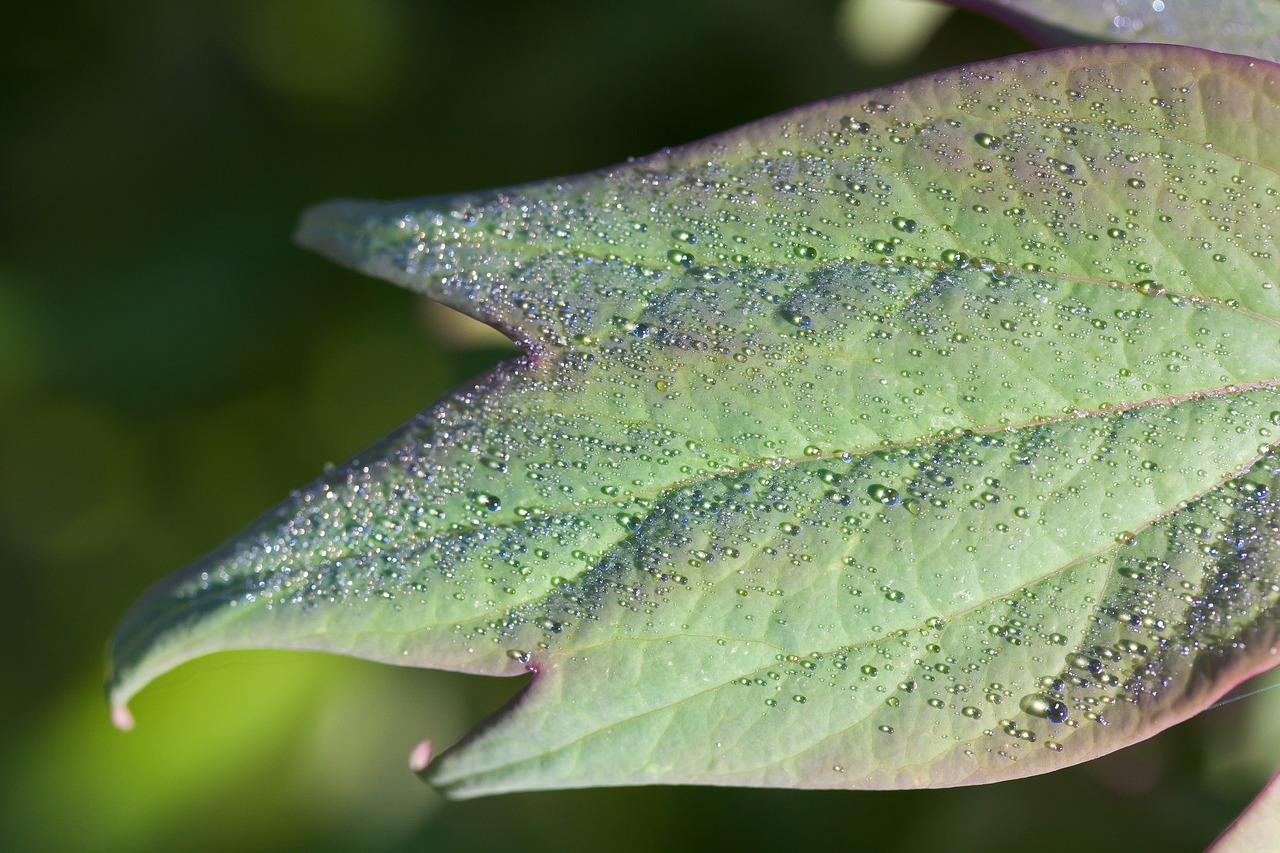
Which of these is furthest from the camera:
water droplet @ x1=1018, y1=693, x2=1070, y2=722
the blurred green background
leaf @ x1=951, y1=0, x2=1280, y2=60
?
the blurred green background

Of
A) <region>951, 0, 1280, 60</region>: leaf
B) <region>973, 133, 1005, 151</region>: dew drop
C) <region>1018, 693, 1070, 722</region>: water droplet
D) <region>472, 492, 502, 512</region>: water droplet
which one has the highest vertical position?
<region>951, 0, 1280, 60</region>: leaf

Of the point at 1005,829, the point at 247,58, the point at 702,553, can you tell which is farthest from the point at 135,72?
the point at 1005,829

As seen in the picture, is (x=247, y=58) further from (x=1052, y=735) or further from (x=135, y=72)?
(x=1052, y=735)

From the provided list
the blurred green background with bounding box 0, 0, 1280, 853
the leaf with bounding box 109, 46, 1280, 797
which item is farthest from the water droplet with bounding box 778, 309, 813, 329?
the blurred green background with bounding box 0, 0, 1280, 853

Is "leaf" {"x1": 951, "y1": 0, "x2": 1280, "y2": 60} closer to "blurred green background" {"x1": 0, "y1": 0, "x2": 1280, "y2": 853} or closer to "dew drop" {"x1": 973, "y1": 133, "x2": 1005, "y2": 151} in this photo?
"dew drop" {"x1": 973, "y1": 133, "x2": 1005, "y2": 151}

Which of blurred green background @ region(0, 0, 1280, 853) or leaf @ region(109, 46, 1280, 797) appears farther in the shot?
blurred green background @ region(0, 0, 1280, 853)

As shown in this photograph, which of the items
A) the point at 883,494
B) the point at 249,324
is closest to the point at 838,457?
the point at 883,494

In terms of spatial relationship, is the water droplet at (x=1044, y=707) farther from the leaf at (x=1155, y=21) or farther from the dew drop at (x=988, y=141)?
the leaf at (x=1155, y=21)
